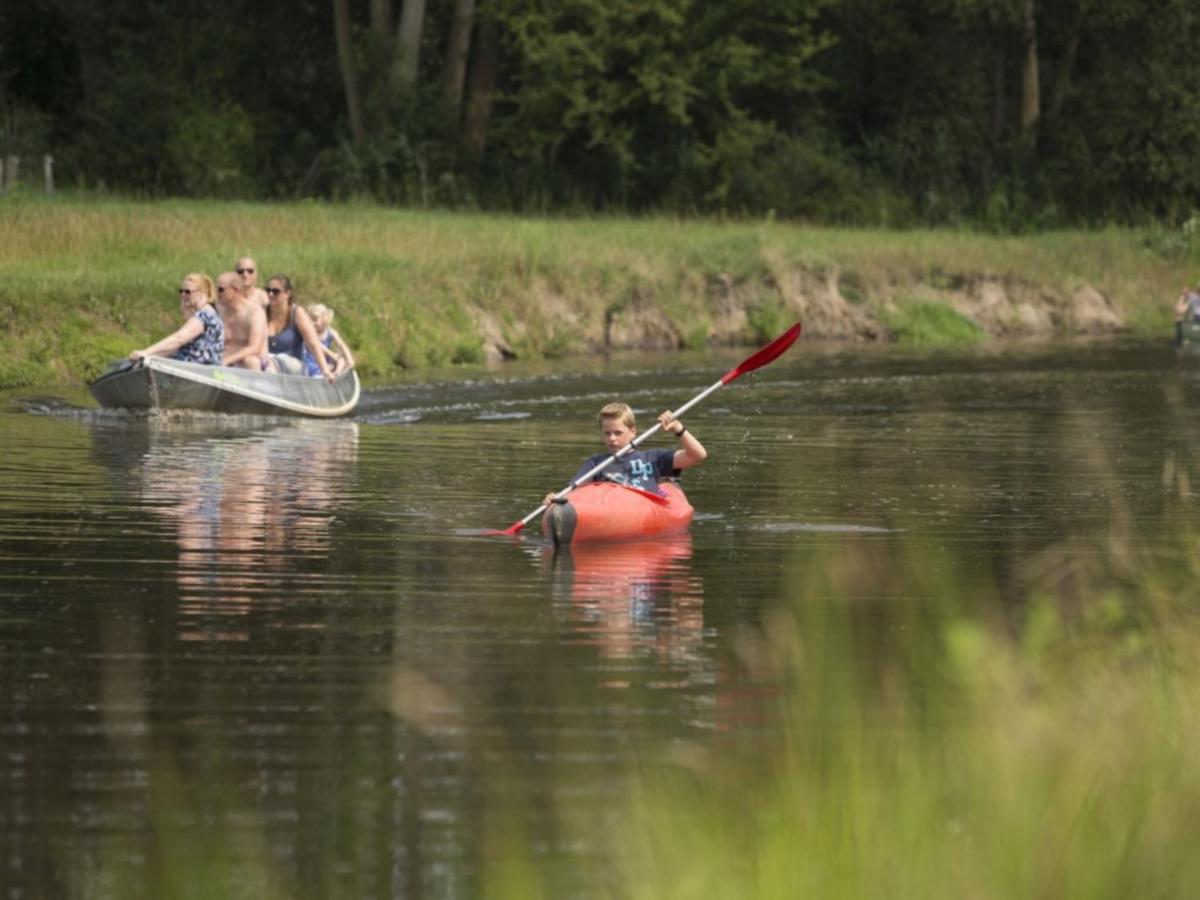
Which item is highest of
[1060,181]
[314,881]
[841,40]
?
[841,40]

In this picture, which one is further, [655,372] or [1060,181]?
[1060,181]

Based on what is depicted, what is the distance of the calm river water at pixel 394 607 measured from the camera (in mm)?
7277

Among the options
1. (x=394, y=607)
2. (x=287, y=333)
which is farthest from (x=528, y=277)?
(x=394, y=607)

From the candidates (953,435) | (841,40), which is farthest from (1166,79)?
(953,435)

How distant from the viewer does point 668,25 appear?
5088cm

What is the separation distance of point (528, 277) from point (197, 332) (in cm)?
1261

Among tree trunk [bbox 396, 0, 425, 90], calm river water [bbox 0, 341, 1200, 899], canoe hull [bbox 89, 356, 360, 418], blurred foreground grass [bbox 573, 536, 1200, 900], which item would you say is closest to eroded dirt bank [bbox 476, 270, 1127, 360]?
canoe hull [bbox 89, 356, 360, 418]

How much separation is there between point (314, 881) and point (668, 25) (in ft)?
149

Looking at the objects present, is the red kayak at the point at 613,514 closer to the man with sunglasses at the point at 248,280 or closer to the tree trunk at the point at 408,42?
the man with sunglasses at the point at 248,280

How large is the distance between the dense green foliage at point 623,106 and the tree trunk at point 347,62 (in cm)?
8

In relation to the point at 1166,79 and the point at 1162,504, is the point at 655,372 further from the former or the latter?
the point at 1166,79

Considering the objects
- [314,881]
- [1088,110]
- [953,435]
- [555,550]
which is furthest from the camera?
[1088,110]

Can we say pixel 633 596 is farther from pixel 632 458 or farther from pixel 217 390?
pixel 217 390

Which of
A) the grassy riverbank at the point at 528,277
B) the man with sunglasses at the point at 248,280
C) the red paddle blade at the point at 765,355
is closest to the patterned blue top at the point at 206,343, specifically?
the man with sunglasses at the point at 248,280
